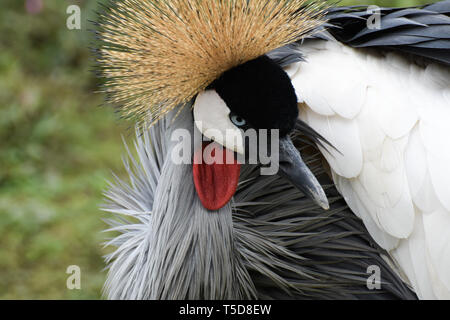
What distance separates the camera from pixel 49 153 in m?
3.06

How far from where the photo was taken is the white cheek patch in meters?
1.32

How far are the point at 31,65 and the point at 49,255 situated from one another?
1.50m

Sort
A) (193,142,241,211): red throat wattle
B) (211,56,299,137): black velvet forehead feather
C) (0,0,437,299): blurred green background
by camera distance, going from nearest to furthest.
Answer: (211,56,299,137): black velvet forehead feather → (193,142,241,211): red throat wattle → (0,0,437,299): blurred green background

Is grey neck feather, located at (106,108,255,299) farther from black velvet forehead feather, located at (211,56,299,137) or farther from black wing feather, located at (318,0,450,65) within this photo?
black wing feather, located at (318,0,450,65)

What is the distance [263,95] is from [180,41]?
0.23 meters

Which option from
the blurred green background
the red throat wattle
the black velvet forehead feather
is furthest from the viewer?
the blurred green background

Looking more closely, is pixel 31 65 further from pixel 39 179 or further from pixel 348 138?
pixel 348 138

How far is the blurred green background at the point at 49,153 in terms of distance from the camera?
95.8 inches

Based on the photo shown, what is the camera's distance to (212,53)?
133cm

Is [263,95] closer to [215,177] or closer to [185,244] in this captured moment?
[215,177]

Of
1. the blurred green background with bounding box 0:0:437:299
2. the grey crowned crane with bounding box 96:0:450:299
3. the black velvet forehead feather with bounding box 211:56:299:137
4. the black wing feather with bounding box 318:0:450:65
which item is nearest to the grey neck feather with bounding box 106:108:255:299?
the grey crowned crane with bounding box 96:0:450:299

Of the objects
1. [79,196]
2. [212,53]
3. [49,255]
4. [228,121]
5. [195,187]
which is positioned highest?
[212,53]

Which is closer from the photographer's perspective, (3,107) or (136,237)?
(136,237)
